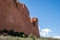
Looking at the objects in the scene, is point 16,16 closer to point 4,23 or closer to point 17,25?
point 17,25

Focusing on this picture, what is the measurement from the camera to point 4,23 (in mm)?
37094

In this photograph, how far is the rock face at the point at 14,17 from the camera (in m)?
37.4

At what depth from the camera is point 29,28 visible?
47.5 m

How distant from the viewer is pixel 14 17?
40.9 meters

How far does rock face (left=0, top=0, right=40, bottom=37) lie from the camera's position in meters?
37.4

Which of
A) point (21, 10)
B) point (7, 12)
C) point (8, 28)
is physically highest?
point (21, 10)

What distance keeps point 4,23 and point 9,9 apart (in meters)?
3.20

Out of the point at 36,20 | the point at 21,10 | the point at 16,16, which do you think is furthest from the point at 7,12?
the point at 36,20

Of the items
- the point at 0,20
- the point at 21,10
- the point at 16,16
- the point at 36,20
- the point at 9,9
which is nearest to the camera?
the point at 0,20

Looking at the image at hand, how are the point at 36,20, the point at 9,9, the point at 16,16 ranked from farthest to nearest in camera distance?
1. the point at 36,20
2. the point at 16,16
3. the point at 9,9

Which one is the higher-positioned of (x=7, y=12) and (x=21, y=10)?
(x=21, y=10)

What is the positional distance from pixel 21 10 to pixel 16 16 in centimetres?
442

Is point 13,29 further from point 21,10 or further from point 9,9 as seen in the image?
point 21,10

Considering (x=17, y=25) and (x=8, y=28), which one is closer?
(x=8, y=28)
